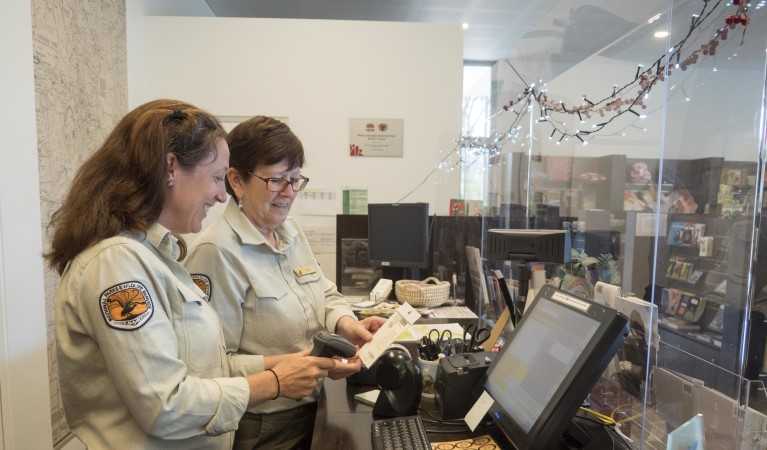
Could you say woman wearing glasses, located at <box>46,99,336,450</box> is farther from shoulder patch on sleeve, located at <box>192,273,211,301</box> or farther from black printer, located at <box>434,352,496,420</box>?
black printer, located at <box>434,352,496,420</box>

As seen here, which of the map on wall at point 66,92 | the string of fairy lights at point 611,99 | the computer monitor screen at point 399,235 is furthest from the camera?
the computer monitor screen at point 399,235

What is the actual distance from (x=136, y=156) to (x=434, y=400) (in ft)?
3.09

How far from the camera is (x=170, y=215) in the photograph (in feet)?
3.34

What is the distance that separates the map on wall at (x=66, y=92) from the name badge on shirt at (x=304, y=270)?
1.42 m

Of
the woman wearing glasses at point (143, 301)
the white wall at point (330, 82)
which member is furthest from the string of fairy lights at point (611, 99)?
the woman wearing glasses at point (143, 301)

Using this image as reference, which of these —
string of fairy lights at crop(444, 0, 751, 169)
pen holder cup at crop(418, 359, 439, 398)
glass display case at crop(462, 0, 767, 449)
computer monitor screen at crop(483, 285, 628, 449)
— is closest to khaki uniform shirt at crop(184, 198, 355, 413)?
pen holder cup at crop(418, 359, 439, 398)

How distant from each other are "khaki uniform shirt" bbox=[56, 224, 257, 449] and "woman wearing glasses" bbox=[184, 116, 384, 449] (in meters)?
0.27

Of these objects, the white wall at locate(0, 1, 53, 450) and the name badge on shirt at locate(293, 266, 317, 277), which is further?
the white wall at locate(0, 1, 53, 450)

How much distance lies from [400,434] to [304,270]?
696 mm

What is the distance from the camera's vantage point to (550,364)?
33.0 inches

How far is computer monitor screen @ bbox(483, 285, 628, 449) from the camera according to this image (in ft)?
2.43

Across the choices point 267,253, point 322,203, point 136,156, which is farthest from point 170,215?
point 322,203

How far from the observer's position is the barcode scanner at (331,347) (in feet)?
3.72

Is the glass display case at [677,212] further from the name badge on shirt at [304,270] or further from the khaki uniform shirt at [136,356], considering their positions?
the khaki uniform shirt at [136,356]
